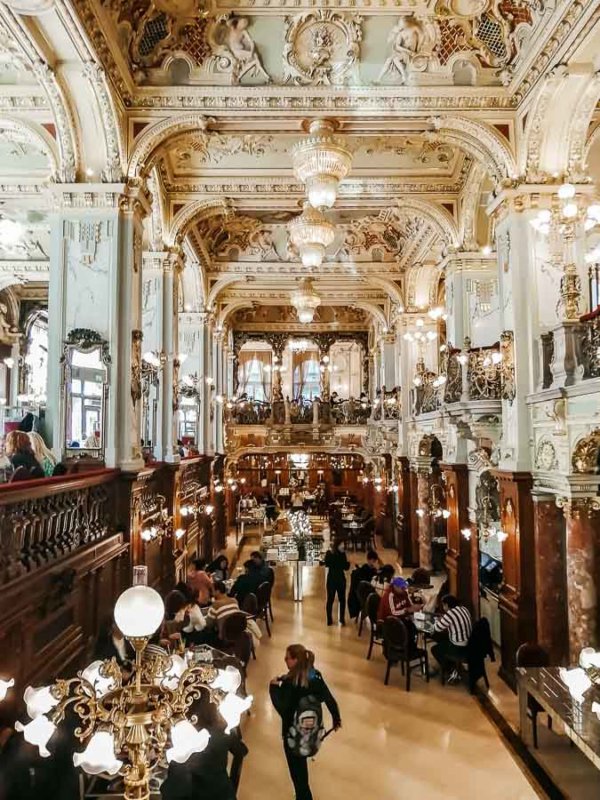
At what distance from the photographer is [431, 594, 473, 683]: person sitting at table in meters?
7.53

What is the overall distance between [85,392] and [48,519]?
8.22 feet

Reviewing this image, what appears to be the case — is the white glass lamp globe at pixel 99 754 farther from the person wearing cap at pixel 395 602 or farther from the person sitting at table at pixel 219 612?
the person wearing cap at pixel 395 602

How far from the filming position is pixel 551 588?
702cm

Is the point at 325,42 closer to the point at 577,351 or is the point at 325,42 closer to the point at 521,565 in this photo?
the point at 577,351

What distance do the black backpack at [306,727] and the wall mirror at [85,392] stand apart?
4.08 m

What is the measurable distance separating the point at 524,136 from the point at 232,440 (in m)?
16.2

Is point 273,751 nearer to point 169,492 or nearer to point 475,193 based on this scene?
point 169,492

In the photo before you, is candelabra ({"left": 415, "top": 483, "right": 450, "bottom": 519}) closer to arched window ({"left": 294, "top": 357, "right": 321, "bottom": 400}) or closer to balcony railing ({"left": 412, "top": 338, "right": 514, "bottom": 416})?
balcony railing ({"left": 412, "top": 338, "right": 514, "bottom": 416})

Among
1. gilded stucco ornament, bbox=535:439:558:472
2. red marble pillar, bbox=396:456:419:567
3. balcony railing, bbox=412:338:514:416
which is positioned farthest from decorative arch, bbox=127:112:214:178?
red marble pillar, bbox=396:456:419:567

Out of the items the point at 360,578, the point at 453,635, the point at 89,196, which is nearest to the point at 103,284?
the point at 89,196

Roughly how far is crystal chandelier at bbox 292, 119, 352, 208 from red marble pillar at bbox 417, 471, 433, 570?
340 inches

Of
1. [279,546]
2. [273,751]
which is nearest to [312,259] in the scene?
[273,751]

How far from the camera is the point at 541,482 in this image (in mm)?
7062

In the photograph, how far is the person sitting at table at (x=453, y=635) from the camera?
753 centimetres
